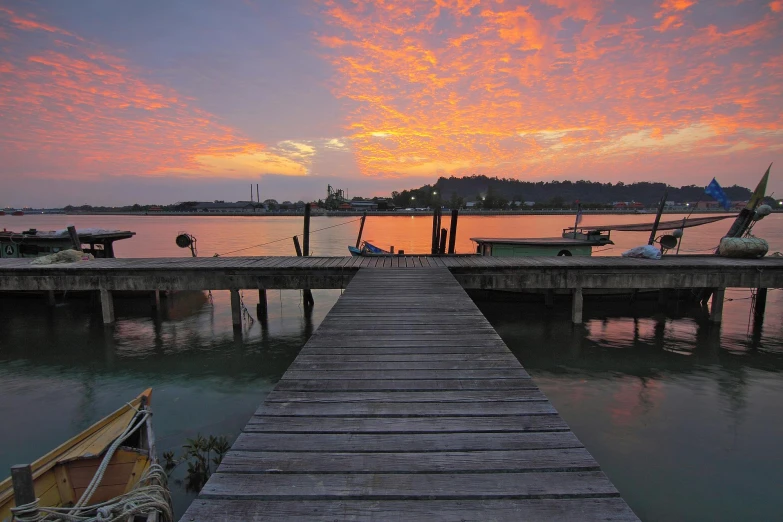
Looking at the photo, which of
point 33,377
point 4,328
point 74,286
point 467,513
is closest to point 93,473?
point 467,513

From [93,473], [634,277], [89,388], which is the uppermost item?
[634,277]

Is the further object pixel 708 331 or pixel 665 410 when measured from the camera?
pixel 708 331

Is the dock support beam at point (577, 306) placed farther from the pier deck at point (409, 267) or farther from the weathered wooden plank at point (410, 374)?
the weathered wooden plank at point (410, 374)

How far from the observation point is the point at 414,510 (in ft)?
8.46

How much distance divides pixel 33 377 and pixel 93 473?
8562 mm

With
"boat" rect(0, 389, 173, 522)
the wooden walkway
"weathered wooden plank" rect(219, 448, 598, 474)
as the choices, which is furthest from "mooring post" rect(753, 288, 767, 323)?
"boat" rect(0, 389, 173, 522)

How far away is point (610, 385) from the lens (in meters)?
10.0

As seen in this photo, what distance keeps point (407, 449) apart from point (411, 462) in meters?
0.18

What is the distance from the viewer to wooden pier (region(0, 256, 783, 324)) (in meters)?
12.7

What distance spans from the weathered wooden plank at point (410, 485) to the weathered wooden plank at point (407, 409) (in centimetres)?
93

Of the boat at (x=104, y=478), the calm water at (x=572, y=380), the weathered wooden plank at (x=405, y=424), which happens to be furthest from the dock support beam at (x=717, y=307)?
the boat at (x=104, y=478)

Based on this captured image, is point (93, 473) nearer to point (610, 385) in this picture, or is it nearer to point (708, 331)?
point (610, 385)

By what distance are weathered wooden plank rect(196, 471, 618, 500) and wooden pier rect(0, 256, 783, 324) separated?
972cm

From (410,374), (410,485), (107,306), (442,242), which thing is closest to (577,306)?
(442,242)
